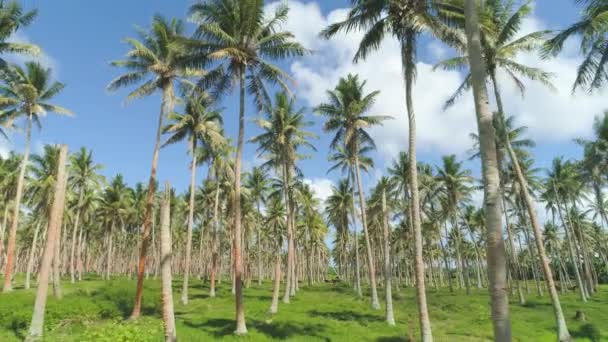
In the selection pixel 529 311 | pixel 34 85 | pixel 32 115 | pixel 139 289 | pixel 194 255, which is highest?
pixel 34 85

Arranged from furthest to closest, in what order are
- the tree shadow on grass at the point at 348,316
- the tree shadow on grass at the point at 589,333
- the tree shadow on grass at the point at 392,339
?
the tree shadow on grass at the point at 348,316, the tree shadow on grass at the point at 589,333, the tree shadow on grass at the point at 392,339

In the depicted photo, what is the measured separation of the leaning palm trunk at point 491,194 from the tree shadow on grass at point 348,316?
16718mm

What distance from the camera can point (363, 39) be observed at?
688 inches

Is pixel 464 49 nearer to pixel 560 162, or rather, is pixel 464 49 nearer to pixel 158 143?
pixel 158 143

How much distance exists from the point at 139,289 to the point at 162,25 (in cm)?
1572

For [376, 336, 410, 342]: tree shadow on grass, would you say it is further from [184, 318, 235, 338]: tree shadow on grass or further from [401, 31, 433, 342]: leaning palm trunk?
[184, 318, 235, 338]: tree shadow on grass

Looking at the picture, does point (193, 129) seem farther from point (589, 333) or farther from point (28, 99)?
point (589, 333)

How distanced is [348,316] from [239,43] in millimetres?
16595

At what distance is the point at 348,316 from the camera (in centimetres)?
2239

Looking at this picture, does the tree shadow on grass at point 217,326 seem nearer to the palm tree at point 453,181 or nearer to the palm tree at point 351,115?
the palm tree at point 351,115

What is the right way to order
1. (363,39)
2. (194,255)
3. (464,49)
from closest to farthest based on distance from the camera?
1. (464,49)
2. (363,39)
3. (194,255)

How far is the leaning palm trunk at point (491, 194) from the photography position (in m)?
5.15

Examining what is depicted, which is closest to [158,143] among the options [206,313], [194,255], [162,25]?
[162,25]

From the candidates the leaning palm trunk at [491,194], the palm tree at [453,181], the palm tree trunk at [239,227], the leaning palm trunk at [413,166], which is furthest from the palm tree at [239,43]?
the palm tree at [453,181]
